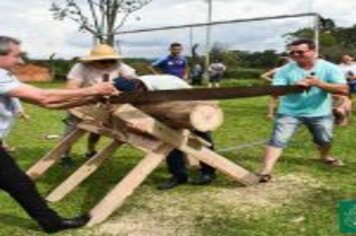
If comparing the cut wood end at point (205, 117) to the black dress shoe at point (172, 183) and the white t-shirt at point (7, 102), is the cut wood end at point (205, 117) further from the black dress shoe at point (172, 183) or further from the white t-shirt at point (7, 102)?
the white t-shirt at point (7, 102)

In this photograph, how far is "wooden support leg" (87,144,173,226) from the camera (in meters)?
6.89

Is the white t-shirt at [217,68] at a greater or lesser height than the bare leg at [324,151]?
lesser

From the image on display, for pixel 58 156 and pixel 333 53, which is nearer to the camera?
pixel 58 156

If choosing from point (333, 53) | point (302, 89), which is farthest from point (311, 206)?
point (333, 53)

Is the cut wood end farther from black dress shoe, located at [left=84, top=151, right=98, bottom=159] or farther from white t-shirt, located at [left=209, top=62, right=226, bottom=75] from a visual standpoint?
white t-shirt, located at [left=209, top=62, right=226, bottom=75]

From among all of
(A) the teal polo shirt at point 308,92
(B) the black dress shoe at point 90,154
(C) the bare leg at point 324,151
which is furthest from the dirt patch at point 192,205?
(B) the black dress shoe at point 90,154

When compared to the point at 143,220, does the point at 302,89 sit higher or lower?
higher

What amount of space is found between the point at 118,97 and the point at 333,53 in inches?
887

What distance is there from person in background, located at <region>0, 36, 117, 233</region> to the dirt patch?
41 cm

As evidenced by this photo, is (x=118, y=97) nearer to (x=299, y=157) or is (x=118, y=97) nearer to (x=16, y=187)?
(x=16, y=187)

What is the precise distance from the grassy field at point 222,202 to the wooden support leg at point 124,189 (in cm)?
11

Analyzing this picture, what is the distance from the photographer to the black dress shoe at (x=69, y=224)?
6.50m

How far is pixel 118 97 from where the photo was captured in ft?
21.9

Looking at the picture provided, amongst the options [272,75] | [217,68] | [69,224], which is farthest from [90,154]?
[217,68]
